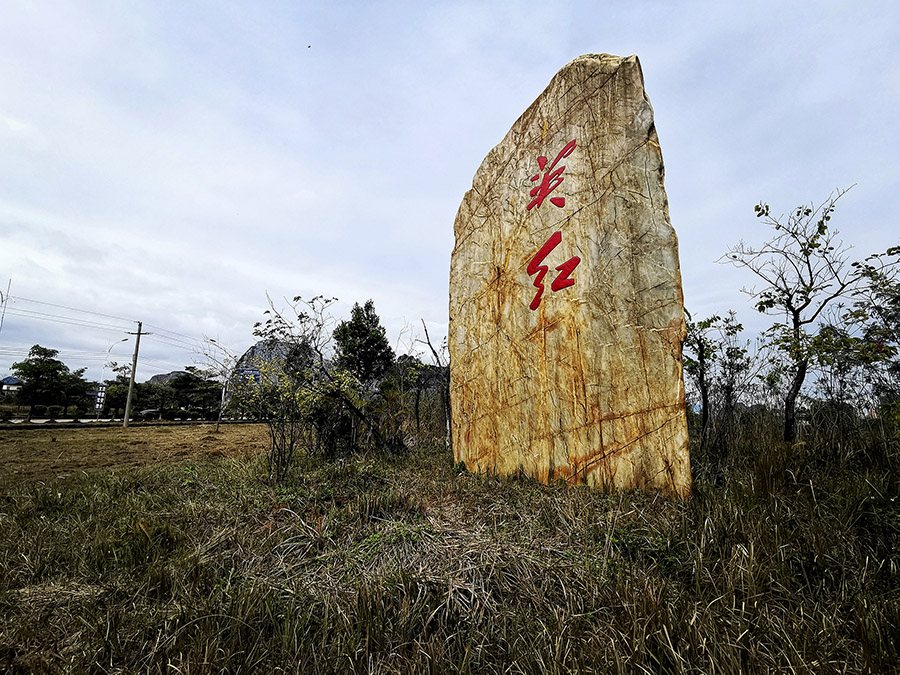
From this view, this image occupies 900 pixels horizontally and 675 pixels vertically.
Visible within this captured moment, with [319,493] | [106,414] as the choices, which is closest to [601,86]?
[319,493]

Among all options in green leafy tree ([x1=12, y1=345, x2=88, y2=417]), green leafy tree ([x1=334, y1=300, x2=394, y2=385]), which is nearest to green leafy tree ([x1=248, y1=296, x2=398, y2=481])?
green leafy tree ([x1=334, y1=300, x2=394, y2=385])

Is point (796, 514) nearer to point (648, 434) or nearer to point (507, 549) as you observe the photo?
point (648, 434)

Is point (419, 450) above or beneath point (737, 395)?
beneath

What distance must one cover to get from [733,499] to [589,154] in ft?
8.62

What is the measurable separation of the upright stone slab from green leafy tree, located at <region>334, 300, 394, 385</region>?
9436mm

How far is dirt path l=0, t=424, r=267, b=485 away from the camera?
15.1 feet

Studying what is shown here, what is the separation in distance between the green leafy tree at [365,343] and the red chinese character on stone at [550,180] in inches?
395

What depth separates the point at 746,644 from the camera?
4.63 ft

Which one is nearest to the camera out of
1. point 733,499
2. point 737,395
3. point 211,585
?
point 211,585

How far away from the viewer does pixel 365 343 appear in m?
14.5

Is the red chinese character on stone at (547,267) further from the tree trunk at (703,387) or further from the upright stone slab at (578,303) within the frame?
the tree trunk at (703,387)

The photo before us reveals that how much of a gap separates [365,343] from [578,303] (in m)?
11.7

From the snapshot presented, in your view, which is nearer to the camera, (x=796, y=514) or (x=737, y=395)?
(x=796, y=514)

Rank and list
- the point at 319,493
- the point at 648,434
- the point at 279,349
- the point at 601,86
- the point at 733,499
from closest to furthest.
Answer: the point at 733,499 → the point at 648,434 → the point at 319,493 → the point at 601,86 → the point at 279,349
